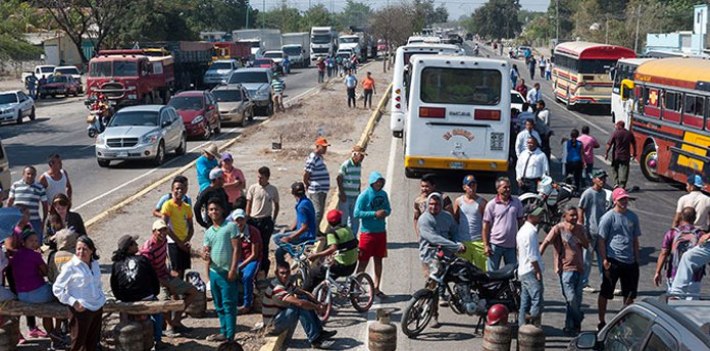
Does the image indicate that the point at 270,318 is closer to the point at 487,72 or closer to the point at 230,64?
the point at 487,72

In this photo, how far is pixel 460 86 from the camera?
20203mm

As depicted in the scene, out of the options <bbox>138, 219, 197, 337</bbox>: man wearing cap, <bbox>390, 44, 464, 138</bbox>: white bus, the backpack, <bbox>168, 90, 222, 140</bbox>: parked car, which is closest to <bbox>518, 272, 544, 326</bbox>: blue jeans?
the backpack

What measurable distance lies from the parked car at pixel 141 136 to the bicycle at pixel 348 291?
14.2 meters

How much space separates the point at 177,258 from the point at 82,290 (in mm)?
2483

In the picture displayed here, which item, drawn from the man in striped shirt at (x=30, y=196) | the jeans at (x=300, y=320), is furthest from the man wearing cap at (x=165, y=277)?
the man in striped shirt at (x=30, y=196)

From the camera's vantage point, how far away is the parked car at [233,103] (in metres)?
35.3

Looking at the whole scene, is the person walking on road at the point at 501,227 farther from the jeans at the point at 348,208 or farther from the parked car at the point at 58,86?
the parked car at the point at 58,86

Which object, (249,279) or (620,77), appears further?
(620,77)

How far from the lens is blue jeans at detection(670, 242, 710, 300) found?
35.1ft

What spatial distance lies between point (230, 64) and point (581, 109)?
23760mm

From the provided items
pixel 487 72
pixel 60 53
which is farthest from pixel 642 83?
pixel 60 53

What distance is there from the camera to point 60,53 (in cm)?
8775

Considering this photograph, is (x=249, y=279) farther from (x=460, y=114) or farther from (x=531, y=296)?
(x=460, y=114)

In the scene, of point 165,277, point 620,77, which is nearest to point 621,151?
point 165,277
